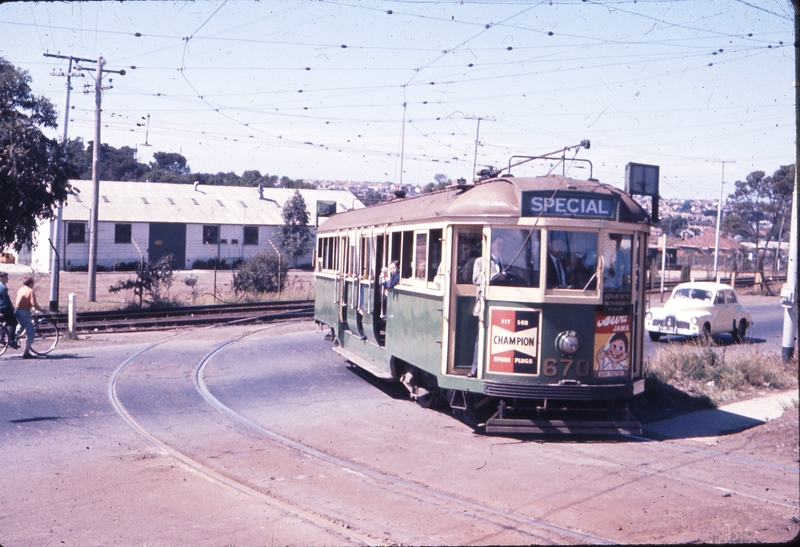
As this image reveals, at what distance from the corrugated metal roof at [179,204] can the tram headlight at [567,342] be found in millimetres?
38566

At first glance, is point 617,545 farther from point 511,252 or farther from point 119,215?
point 119,215

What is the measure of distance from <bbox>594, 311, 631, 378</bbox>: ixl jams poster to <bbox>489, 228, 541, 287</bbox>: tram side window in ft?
3.19

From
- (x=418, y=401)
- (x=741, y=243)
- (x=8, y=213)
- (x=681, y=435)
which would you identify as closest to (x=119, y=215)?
(x=8, y=213)

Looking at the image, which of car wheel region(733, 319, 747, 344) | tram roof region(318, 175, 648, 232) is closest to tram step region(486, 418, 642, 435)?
tram roof region(318, 175, 648, 232)

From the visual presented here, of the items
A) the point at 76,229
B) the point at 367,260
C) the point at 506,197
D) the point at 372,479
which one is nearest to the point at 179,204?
the point at 76,229

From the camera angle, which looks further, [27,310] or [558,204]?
[27,310]

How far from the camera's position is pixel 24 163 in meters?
20.5

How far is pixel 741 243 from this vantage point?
6488 centimetres

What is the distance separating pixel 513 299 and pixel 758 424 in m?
3.99

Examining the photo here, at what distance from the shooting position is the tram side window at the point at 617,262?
30.2 ft

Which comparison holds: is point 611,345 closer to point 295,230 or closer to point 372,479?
point 372,479

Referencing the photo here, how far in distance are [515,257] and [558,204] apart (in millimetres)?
799

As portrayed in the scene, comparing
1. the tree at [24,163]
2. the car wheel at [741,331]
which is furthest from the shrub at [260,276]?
the car wheel at [741,331]

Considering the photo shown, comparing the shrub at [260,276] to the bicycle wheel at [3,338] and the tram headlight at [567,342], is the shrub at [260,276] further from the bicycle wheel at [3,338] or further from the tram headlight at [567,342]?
the tram headlight at [567,342]
